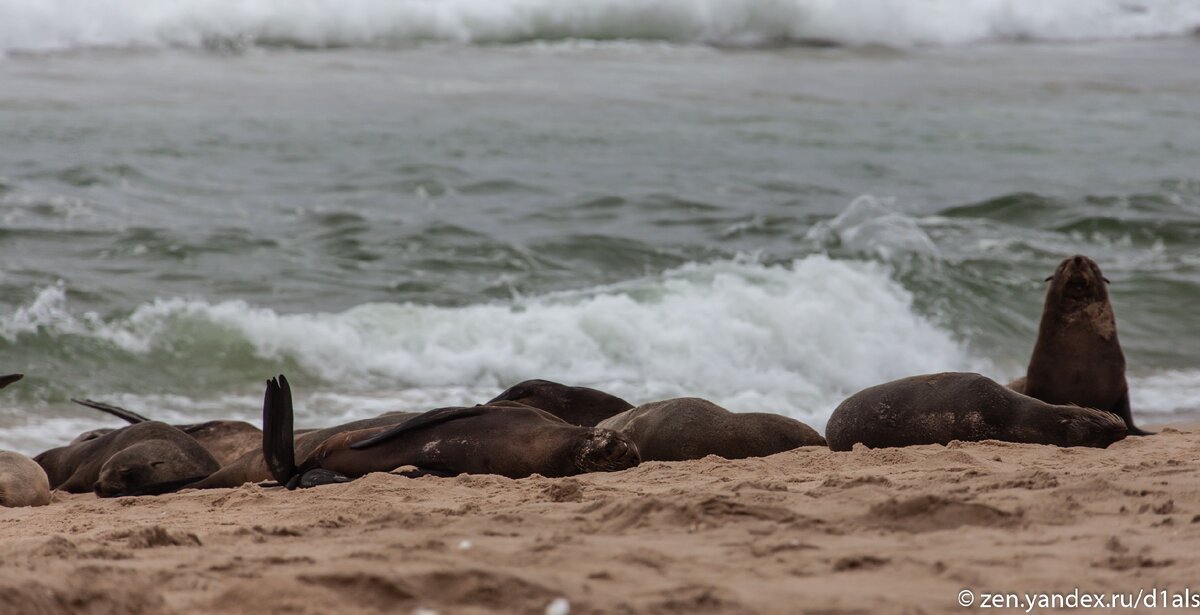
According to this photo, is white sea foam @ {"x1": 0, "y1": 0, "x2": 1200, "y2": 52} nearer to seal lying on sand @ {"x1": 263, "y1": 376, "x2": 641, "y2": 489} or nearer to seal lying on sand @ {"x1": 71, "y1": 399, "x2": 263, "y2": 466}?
seal lying on sand @ {"x1": 71, "y1": 399, "x2": 263, "y2": 466}

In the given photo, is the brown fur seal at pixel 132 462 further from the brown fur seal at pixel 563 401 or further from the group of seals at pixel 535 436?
the brown fur seal at pixel 563 401

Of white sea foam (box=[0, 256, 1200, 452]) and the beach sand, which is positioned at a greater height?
the beach sand

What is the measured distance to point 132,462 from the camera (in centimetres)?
595

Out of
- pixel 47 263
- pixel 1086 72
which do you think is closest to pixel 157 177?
pixel 47 263

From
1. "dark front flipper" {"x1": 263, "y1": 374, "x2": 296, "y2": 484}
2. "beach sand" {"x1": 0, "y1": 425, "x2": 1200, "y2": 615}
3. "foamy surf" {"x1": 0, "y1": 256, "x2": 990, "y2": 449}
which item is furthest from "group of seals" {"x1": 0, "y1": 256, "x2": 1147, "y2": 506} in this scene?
"foamy surf" {"x1": 0, "y1": 256, "x2": 990, "y2": 449}

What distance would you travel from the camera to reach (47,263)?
441 inches

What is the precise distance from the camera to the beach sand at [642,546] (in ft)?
9.94

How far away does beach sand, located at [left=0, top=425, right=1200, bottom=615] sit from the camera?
3.03 m

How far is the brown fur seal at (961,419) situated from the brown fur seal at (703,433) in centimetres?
24

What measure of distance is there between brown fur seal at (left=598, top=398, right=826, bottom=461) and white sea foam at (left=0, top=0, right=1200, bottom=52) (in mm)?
20136

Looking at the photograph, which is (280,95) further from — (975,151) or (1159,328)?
(1159,328)

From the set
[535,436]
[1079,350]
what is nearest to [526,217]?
[1079,350]

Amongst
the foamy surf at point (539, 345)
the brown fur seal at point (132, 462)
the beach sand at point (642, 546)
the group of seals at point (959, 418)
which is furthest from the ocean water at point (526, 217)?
the beach sand at point (642, 546)

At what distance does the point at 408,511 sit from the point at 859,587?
5.38 ft
